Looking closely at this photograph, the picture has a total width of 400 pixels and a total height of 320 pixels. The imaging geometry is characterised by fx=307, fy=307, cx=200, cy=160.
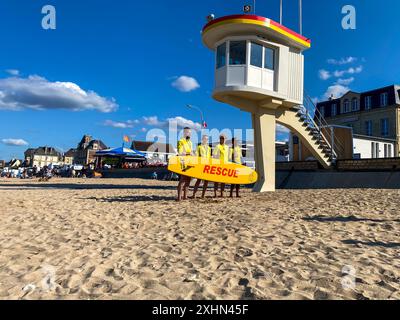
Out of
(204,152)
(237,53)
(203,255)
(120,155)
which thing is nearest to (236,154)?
(204,152)

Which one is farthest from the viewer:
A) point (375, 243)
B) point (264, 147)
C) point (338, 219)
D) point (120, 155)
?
point (120, 155)

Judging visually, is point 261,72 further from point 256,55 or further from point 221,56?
point 221,56

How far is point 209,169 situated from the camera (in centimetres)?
1122

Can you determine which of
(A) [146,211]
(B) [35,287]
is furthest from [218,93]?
(B) [35,287]

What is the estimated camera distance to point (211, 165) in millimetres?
11234

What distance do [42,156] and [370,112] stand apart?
13057 cm

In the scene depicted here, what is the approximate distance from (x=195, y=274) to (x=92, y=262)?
1460 mm

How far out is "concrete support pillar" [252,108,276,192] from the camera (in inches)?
604

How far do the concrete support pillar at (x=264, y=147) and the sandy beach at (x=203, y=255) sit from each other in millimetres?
7709

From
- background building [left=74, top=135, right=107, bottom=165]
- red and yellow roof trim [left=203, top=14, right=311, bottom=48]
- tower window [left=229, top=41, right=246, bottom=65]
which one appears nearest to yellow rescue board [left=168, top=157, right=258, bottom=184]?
tower window [left=229, top=41, right=246, bottom=65]

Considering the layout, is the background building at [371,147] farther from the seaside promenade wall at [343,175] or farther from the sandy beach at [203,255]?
the sandy beach at [203,255]

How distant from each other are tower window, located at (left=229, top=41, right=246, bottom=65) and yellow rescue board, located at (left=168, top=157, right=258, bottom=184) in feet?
17.2

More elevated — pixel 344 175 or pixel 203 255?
pixel 344 175
